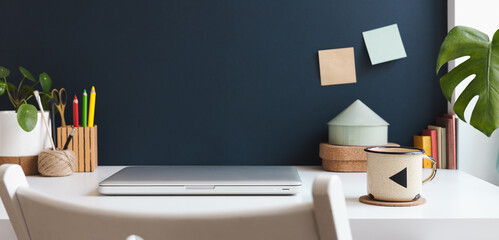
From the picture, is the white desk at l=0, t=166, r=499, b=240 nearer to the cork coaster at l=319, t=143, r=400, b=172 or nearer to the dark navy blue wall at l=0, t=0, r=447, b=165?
the cork coaster at l=319, t=143, r=400, b=172

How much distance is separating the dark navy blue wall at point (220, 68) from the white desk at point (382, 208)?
0.78 feet

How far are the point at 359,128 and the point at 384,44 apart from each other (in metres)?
0.29

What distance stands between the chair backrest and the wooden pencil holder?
86 cm

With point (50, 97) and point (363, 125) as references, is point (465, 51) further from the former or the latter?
point (50, 97)

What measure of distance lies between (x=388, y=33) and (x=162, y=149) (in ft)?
2.42

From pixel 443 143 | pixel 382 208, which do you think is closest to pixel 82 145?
pixel 382 208

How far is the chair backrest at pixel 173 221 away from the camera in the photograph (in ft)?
1.37

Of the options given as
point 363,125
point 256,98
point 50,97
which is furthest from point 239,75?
point 50,97

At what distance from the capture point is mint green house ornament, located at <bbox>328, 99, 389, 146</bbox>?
1.35 m

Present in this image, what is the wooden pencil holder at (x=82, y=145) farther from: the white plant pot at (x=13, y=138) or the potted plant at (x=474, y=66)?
the potted plant at (x=474, y=66)

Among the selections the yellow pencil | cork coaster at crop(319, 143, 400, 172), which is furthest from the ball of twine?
cork coaster at crop(319, 143, 400, 172)

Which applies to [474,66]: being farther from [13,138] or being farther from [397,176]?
[13,138]

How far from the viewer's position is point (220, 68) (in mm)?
1493

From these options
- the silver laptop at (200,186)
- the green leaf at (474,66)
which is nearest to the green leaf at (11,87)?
the silver laptop at (200,186)
